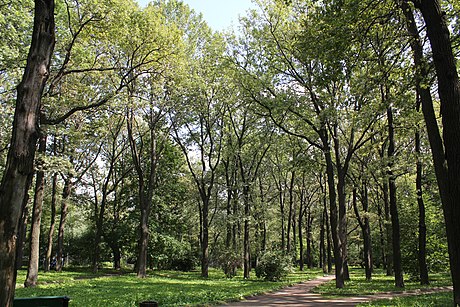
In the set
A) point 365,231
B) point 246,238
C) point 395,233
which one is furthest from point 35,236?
point 365,231

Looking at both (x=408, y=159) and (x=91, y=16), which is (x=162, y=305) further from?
(x=408, y=159)

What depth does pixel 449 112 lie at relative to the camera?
6430 millimetres

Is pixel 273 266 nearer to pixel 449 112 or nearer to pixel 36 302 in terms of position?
pixel 449 112

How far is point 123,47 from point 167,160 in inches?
712

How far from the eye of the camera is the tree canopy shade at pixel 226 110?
6637 millimetres

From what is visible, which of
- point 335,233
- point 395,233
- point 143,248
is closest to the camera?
point 395,233

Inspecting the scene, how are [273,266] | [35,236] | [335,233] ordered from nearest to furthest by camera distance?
[35,236] → [335,233] → [273,266]

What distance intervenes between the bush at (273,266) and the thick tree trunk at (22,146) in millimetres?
20429

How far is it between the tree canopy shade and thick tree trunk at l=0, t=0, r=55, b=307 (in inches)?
0.7

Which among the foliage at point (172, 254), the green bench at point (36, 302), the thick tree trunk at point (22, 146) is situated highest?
the thick tree trunk at point (22, 146)

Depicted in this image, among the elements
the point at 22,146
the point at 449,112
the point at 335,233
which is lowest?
the point at 335,233

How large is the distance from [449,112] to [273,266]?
18.8 m

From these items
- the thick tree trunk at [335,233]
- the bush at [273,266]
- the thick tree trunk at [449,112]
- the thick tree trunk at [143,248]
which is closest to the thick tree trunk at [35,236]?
the thick tree trunk at [143,248]

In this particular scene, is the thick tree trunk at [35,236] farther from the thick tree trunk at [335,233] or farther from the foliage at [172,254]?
the thick tree trunk at [335,233]
